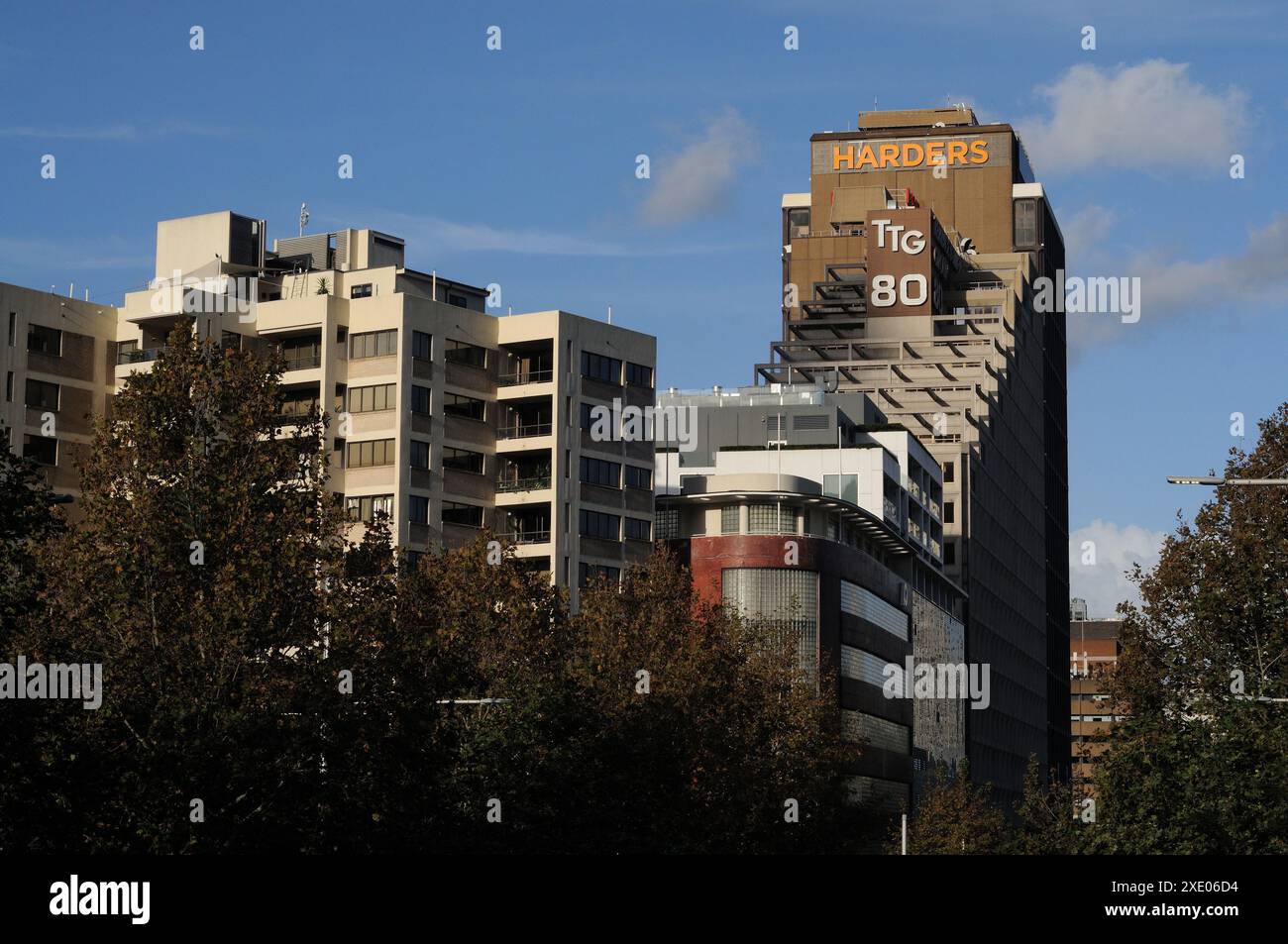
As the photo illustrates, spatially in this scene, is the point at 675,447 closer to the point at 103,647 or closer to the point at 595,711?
the point at 595,711

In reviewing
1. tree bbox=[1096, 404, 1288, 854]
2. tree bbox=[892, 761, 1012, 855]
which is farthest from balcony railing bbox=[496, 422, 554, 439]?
tree bbox=[1096, 404, 1288, 854]

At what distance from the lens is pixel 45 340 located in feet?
397

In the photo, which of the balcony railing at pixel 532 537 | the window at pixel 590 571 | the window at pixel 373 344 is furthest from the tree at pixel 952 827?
the window at pixel 373 344

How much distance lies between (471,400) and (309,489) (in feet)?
221

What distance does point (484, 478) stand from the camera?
4823 inches

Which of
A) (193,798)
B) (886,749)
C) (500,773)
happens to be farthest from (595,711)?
(886,749)

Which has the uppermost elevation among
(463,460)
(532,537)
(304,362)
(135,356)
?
(135,356)

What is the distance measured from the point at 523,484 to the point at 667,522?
11.8m

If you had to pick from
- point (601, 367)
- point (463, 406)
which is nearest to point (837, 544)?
point (601, 367)

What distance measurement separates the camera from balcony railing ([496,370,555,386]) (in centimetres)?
12531

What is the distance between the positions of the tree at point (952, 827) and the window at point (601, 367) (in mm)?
31042

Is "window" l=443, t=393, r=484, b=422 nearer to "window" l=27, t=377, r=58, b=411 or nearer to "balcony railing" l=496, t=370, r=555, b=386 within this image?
"balcony railing" l=496, t=370, r=555, b=386

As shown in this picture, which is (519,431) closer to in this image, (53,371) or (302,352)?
(302,352)

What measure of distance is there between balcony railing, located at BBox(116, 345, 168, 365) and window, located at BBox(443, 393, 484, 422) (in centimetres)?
1632
